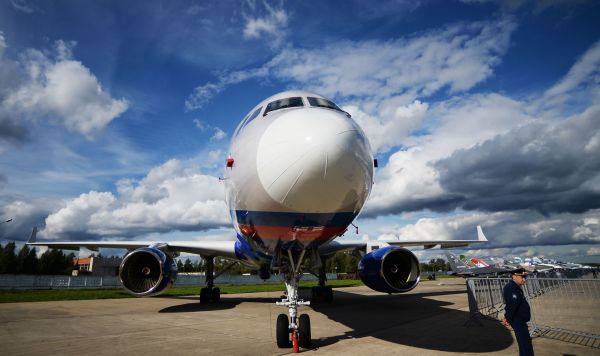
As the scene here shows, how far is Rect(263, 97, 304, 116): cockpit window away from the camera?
5.96 metres

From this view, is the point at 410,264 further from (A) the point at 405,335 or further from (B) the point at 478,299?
(B) the point at 478,299

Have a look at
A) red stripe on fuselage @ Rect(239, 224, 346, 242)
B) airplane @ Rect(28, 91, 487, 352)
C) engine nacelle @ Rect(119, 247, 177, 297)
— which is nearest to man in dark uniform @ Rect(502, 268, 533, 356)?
airplane @ Rect(28, 91, 487, 352)

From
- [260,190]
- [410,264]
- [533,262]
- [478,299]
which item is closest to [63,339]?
[260,190]

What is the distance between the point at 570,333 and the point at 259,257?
7454 mm

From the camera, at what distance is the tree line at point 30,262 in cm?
6320

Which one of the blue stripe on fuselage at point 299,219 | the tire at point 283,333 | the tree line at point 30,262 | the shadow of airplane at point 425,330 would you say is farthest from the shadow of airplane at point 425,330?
the tree line at point 30,262

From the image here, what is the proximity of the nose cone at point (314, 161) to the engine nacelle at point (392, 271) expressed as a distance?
11.7ft

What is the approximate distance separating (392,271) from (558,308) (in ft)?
17.2

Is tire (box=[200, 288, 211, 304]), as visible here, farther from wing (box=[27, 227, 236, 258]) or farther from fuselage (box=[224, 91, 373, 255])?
fuselage (box=[224, 91, 373, 255])

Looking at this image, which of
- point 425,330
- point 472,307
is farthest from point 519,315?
point 472,307

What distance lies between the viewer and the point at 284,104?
6070mm

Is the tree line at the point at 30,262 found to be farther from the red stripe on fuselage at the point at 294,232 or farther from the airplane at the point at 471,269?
the red stripe on fuselage at the point at 294,232

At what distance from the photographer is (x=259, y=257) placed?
1014cm

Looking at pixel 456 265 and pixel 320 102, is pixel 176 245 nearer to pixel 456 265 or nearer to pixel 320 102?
pixel 320 102
